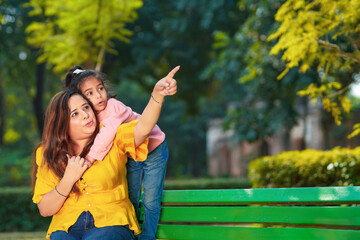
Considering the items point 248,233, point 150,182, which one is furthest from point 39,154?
point 248,233

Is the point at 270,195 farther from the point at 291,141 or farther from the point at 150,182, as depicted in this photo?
the point at 291,141

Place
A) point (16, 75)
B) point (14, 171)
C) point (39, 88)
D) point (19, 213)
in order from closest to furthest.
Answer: point (19, 213)
point (14, 171)
point (39, 88)
point (16, 75)

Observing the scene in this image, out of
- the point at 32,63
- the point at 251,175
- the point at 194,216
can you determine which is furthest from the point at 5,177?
the point at 194,216

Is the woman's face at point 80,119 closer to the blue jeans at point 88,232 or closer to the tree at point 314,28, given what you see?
the blue jeans at point 88,232

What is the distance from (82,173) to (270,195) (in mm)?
1188

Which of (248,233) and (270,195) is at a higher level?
(270,195)

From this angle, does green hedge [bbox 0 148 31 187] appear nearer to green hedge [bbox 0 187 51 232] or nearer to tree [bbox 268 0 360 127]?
green hedge [bbox 0 187 51 232]

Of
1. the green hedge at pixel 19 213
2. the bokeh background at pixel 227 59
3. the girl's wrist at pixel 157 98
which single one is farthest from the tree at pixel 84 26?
the girl's wrist at pixel 157 98

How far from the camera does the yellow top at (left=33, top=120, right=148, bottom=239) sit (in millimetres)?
3562

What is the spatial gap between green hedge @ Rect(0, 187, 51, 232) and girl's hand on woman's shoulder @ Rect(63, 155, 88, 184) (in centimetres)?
1126

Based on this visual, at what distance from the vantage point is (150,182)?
161 inches

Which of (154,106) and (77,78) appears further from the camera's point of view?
(77,78)

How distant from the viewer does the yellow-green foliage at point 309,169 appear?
267 inches

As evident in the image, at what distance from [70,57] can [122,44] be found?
5.53 meters
